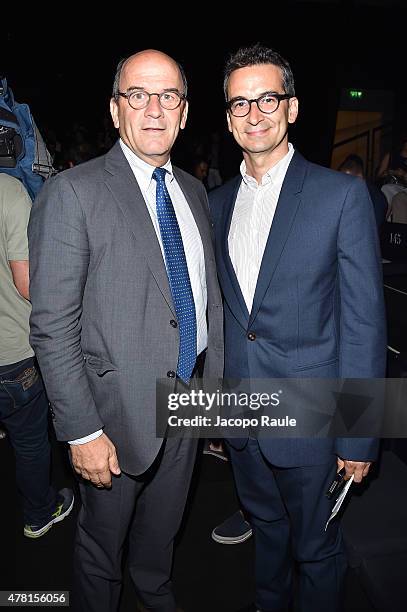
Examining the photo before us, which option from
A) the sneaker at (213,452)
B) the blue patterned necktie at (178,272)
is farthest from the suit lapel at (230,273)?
the sneaker at (213,452)

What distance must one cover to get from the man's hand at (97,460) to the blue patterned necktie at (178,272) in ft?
1.11

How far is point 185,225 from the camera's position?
173 centimetres

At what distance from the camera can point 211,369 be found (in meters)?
1.81

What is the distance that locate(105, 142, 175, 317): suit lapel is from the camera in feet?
4.87

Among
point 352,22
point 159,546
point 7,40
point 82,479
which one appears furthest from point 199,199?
point 7,40

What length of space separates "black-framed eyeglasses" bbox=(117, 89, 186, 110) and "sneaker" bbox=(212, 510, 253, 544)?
6.71 feet

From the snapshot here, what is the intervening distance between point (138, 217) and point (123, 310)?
294mm

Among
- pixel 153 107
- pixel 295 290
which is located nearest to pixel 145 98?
pixel 153 107

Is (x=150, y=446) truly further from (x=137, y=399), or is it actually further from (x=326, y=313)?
(x=326, y=313)

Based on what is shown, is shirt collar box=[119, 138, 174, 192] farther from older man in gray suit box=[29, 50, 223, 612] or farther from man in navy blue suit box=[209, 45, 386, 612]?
man in navy blue suit box=[209, 45, 386, 612]

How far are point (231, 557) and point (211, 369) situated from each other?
115 centimetres

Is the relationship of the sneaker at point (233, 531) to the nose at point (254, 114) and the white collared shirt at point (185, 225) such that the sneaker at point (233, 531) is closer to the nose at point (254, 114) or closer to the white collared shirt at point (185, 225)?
the white collared shirt at point (185, 225)

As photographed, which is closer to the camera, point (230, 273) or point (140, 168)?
point (140, 168)

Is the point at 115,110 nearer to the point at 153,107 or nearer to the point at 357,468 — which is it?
the point at 153,107
